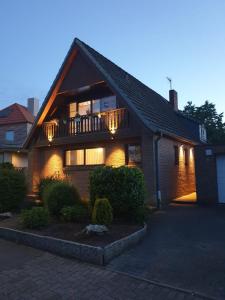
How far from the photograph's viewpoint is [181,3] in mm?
14102

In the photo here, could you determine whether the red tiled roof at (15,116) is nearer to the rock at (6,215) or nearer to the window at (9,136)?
the window at (9,136)

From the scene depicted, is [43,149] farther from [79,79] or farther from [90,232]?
[90,232]

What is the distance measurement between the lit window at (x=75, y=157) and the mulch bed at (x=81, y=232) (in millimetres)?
7552

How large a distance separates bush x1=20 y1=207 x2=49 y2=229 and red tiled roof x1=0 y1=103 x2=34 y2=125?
31.5 m

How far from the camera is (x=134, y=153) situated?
14.3 meters

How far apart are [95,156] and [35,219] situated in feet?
25.8

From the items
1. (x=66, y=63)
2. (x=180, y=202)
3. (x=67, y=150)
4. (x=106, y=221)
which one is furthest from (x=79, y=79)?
(x=106, y=221)

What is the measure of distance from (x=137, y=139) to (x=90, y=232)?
7.68 m

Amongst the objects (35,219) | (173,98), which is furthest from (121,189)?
(173,98)

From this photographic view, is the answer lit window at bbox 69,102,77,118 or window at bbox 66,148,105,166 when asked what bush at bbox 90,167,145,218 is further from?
lit window at bbox 69,102,77,118

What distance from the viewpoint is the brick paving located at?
176 inches

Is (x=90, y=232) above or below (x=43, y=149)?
below

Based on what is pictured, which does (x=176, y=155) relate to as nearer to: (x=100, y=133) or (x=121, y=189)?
(x=100, y=133)

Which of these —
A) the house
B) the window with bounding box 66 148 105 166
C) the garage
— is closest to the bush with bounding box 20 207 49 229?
the window with bounding box 66 148 105 166
